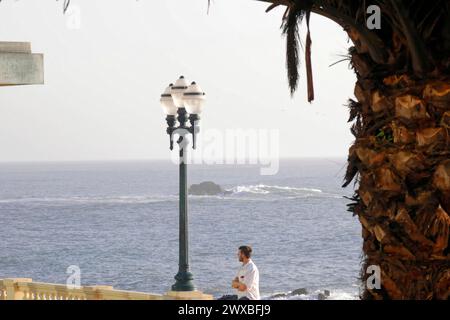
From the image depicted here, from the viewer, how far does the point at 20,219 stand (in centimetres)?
11906

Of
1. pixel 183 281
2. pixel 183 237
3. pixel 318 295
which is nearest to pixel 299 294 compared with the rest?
pixel 318 295

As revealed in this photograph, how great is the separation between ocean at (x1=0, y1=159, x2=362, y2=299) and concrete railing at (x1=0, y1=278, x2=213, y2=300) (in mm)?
50310

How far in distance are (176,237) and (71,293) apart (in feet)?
281

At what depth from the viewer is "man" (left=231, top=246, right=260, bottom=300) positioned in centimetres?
1066

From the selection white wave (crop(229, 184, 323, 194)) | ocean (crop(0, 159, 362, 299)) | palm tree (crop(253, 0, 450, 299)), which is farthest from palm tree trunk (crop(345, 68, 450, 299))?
white wave (crop(229, 184, 323, 194))

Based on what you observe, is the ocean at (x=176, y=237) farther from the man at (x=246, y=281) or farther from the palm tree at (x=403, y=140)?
the palm tree at (x=403, y=140)

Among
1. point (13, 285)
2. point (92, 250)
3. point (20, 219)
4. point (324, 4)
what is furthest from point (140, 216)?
point (324, 4)

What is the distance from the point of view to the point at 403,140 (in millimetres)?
6723

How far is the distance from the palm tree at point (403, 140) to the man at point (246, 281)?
11.4ft

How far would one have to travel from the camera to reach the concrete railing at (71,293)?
39.9ft

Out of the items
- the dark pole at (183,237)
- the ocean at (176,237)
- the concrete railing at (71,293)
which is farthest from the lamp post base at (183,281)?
the ocean at (176,237)

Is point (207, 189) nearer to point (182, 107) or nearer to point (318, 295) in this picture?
point (318, 295)
